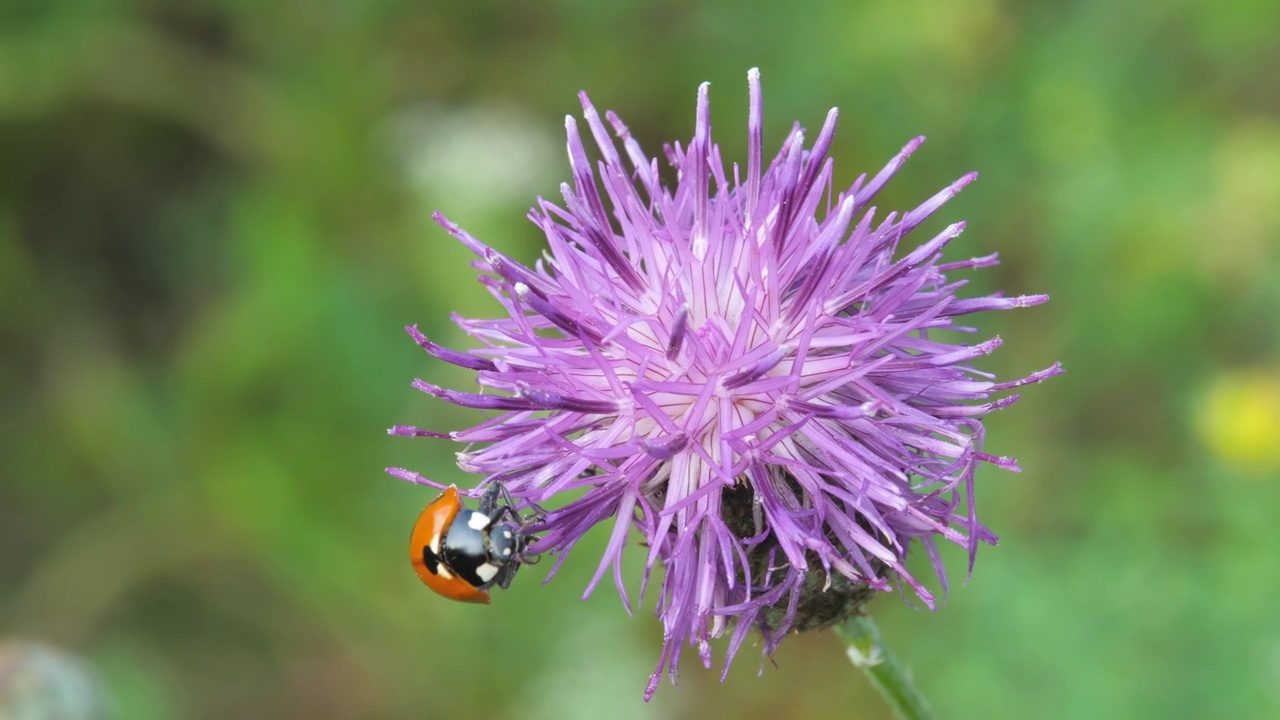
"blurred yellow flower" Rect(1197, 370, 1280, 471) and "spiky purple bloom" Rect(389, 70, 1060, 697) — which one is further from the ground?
"spiky purple bloom" Rect(389, 70, 1060, 697)

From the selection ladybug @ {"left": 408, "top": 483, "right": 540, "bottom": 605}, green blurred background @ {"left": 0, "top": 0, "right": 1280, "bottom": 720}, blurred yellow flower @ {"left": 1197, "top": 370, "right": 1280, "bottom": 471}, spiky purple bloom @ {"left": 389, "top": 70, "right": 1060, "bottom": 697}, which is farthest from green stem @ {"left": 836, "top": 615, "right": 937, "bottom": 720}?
blurred yellow flower @ {"left": 1197, "top": 370, "right": 1280, "bottom": 471}

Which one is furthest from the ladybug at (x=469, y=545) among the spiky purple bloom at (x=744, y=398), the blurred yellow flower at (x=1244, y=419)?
the blurred yellow flower at (x=1244, y=419)

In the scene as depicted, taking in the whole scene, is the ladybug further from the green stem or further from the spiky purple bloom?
the green stem

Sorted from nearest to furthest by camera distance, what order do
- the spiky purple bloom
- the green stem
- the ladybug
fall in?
the spiky purple bloom
the ladybug
the green stem

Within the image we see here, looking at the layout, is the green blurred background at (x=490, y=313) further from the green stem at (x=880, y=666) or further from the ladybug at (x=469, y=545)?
the ladybug at (x=469, y=545)

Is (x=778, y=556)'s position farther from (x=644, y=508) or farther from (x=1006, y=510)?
(x=1006, y=510)

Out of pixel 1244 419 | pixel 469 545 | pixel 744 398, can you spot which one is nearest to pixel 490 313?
pixel 469 545
